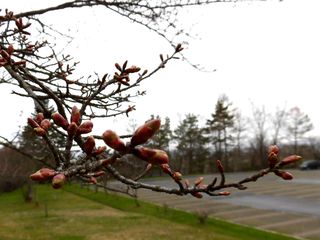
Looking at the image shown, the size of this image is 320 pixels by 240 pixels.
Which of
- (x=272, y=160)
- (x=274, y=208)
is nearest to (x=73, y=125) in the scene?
(x=272, y=160)

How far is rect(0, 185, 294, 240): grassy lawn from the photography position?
62.0 ft

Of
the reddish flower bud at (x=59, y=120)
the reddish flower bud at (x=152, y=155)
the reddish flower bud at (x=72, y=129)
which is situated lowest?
the reddish flower bud at (x=152, y=155)

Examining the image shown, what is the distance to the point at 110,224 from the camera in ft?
73.4

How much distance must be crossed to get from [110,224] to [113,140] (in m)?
22.1

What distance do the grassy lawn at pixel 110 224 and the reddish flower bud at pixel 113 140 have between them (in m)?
16.9

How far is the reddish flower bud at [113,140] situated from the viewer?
1.00 meters

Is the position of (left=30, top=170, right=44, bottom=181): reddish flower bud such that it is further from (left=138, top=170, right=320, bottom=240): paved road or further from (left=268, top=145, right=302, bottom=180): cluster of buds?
(left=138, top=170, right=320, bottom=240): paved road

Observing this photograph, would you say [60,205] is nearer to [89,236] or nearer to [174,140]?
[89,236]

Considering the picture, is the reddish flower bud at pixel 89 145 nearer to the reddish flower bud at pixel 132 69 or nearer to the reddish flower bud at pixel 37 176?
the reddish flower bud at pixel 37 176

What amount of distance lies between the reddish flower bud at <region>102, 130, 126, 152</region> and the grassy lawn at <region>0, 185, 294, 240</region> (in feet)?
55.5

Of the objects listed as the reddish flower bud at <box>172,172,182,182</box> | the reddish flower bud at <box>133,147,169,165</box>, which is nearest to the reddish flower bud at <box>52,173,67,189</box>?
the reddish flower bud at <box>133,147,169,165</box>

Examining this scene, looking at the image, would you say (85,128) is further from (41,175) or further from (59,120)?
(41,175)

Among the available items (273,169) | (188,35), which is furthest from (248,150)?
(273,169)

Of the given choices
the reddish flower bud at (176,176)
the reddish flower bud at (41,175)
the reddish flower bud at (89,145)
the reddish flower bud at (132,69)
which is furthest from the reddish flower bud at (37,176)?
the reddish flower bud at (132,69)
